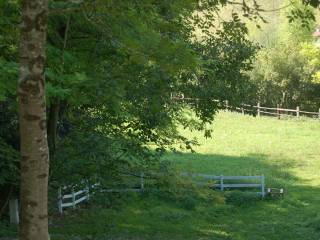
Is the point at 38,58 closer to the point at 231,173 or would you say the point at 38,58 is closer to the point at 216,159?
the point at 231,173

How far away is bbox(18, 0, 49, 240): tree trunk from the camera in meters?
3.50

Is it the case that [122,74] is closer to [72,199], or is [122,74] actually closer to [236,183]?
[72,199]

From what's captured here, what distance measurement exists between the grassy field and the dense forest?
2.19 metres

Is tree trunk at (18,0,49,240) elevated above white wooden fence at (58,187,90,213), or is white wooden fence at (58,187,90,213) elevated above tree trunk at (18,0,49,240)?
tree trunk at (18,0,49,240)

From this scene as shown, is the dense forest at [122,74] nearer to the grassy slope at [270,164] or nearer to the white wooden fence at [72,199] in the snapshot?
the white wooden fence at [72,199]

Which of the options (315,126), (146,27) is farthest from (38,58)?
(315,126)

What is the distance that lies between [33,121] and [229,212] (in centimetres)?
1683

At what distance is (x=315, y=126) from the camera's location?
4062cm

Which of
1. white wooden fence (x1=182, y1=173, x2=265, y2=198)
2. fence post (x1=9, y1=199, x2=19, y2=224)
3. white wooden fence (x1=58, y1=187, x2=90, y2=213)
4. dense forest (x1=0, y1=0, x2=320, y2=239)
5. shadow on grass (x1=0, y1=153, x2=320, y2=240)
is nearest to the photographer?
dense forest (x1=0, y1=0, x2=320, y2=239)

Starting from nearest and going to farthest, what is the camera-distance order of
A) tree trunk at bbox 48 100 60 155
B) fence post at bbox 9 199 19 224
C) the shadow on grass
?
1. tree trunk at bbox 48 100 60 155
2. fence post at bbox 9 199 19 224
3. the shadow on grass

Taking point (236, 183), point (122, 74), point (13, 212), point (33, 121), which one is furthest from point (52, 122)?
point (236, 183)

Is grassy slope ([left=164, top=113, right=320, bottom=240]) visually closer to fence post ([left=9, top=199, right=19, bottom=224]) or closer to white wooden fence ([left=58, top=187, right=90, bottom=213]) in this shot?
white wooden fence ([left=58, top=187, right=90, bottom=213])

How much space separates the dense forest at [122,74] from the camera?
5336mm

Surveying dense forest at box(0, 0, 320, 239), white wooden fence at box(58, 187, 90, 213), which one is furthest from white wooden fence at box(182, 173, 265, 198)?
dense forest at box(0, 0, 320, 239)
